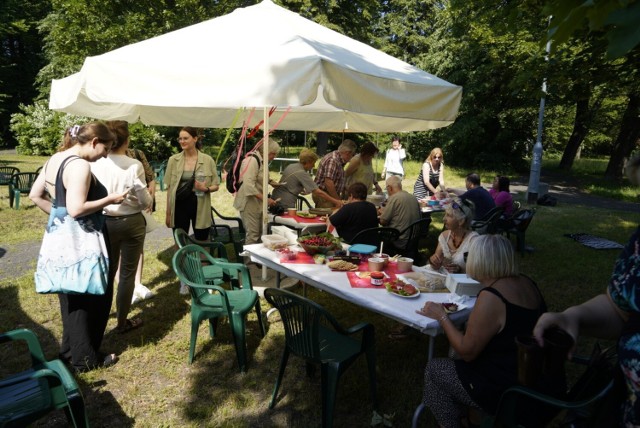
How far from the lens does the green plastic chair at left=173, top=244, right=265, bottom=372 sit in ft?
10.8

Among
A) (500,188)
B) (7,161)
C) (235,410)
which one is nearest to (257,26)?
(235,410)

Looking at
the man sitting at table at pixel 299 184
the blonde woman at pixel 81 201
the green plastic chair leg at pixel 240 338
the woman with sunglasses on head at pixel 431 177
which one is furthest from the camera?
the woman with sunglasses on head at pixel 431 177

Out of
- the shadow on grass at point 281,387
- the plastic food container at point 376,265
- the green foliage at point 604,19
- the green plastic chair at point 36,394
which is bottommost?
the shadow on grass at point 281,387

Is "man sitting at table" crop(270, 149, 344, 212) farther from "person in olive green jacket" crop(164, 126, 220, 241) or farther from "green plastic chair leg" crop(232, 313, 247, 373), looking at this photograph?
"green plastic chair leg" crop(232, 313, 247, 373)

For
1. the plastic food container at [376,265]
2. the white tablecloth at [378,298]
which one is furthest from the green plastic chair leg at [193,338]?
the plastic food container at [376,265]

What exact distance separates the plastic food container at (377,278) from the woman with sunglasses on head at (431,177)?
5106 mm

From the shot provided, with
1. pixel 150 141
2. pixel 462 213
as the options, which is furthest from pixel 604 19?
pixel 150 141

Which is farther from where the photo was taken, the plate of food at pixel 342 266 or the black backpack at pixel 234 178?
the black backpack at pixel 234 178

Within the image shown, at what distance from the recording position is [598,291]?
5.45 metres

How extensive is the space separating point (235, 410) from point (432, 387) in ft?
4.60

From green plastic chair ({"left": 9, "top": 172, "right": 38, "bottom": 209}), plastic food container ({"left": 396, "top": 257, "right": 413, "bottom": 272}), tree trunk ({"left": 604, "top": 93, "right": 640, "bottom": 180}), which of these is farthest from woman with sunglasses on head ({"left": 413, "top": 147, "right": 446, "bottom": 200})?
tree trunk ({"left": 604, "top": 93, "right": 640, "bottom": 180})

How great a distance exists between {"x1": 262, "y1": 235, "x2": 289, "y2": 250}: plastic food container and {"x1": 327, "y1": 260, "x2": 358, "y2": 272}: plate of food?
0.65 metres

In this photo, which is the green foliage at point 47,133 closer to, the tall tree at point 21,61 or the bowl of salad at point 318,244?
the tall tree at point 21,61

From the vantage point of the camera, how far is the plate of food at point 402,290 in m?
2.82
